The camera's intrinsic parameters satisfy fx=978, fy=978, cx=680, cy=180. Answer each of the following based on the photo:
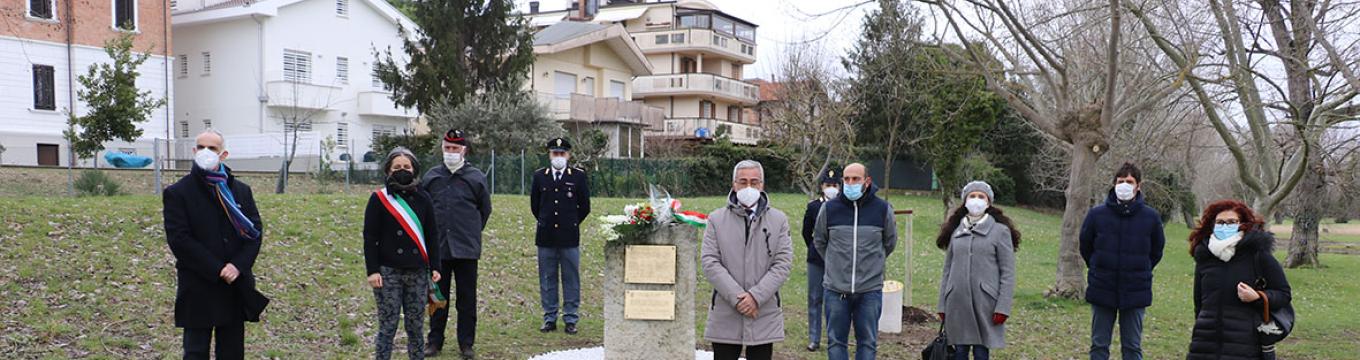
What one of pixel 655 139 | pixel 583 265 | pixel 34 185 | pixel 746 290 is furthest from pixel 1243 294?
pixel 655 139

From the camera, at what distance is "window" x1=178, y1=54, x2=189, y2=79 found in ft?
112

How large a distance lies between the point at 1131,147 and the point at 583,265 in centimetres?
1443

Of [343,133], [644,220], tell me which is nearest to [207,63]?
[343,133]

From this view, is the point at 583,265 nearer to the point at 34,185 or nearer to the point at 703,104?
the point at 34,185

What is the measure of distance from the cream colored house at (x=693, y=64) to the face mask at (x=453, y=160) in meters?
36.1

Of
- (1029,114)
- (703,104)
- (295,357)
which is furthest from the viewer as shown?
(703,104)

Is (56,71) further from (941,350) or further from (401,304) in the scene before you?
(941,350)

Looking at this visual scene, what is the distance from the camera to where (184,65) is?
34.1 metres

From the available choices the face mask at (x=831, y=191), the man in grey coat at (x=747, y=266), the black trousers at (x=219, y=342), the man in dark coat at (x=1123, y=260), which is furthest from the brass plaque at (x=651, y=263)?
the man in dark coat at (x=1123, y=260)

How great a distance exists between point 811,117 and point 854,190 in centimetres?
1799

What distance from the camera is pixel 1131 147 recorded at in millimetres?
22312

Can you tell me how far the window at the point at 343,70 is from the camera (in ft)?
113

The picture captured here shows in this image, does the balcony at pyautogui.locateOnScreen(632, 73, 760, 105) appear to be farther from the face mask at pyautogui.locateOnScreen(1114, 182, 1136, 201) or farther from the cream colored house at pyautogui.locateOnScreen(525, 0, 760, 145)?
the face mask at pyautogui.locateOnScreen(1114, 182, 1136, 201)

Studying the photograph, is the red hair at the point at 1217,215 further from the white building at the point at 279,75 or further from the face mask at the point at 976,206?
the white building at the point at 279,75
